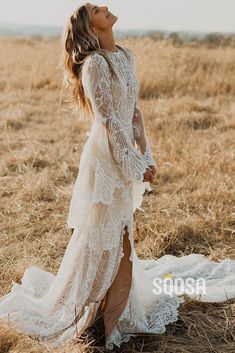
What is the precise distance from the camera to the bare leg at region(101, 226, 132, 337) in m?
3.07

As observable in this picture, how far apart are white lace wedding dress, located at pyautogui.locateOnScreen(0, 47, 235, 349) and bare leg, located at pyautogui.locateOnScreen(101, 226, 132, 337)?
4 cm

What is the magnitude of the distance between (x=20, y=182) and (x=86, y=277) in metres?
3.02

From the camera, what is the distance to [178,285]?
12.7 feet

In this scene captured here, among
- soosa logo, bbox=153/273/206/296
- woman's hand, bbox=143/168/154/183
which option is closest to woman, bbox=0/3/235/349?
woman's hand, bbox=143/168/154/183

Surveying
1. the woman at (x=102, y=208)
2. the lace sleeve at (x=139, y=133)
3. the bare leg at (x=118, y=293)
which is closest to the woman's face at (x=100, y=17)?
the woman at (x=102, y=208)

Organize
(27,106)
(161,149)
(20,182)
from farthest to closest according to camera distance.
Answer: (27,106) < (161,149) < (20,182)

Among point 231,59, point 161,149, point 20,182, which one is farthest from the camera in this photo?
point 231,59

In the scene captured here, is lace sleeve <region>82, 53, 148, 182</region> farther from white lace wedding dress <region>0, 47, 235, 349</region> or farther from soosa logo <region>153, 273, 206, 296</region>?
soosa logo <region>153, 273, 206, 296</region>

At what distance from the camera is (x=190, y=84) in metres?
10.7

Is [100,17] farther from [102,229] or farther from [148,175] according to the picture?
[102,229]

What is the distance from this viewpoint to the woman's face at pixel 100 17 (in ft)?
9.57

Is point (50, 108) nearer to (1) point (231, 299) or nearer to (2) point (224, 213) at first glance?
(2) point (224, 213)

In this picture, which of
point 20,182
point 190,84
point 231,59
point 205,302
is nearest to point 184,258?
point 205,302

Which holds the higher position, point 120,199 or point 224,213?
point 120,199
